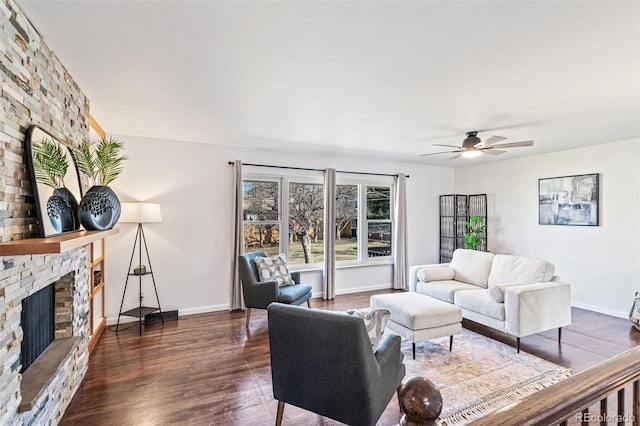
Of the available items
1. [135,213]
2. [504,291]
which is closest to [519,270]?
[504,291]

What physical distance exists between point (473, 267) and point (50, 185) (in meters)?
4.51

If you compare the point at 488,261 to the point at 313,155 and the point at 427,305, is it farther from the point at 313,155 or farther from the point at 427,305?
the point at 313,155

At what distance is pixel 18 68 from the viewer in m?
1.62

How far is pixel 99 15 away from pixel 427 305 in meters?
3.36

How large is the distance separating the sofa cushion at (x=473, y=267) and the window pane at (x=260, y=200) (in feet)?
9.29

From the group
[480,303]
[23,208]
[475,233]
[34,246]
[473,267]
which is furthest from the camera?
[475,233]

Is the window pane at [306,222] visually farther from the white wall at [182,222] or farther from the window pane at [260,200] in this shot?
the white wall at [182,222]

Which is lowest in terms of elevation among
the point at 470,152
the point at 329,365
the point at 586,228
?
the point at 329,365

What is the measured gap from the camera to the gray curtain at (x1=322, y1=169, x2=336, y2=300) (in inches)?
210

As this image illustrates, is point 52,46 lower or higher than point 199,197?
higher

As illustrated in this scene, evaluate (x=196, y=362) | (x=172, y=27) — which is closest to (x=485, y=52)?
(x=172, y=27)

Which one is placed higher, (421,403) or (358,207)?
(358,207)

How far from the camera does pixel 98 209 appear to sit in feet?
7.34

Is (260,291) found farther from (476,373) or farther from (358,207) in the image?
(358,207)
